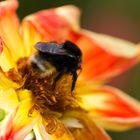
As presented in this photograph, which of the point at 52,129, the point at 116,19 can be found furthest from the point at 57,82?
the point at 116,19

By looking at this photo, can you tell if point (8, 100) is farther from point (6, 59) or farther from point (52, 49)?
point (52, 49)

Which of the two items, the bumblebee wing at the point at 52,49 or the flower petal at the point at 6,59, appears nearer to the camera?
the bumblebee wing at the point at 52,49

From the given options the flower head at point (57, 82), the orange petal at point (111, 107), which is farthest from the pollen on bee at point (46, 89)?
the orange petal at point (111, 107)

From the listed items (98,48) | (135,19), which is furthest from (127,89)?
(98,48)

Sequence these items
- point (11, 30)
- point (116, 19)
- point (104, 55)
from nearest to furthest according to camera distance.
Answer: point (11, 30), point (104, 55), point (116, 19)

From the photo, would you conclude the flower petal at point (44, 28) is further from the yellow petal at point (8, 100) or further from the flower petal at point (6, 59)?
the yellow petal at point (8, 100)

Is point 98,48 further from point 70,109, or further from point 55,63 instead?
point 55,63
